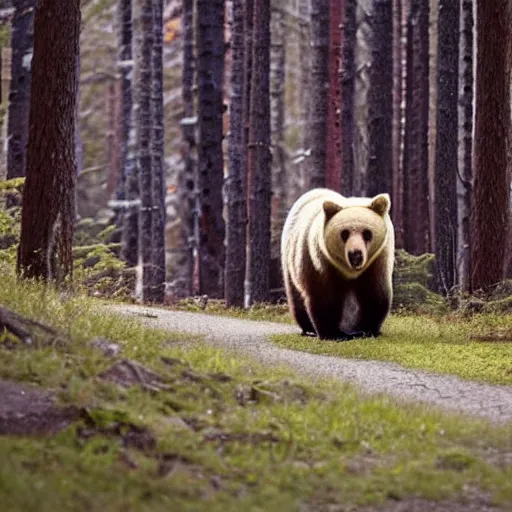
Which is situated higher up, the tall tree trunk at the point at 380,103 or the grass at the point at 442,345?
the tall tree trunk at the point at 380,103

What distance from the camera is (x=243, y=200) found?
20.5 metres

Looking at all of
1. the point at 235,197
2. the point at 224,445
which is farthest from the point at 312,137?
the point at 224,445

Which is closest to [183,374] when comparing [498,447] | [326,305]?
[498,447]

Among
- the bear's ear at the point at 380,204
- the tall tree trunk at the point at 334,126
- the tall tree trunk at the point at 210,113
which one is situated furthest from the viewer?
the tall tree trunk at the point at 334,126

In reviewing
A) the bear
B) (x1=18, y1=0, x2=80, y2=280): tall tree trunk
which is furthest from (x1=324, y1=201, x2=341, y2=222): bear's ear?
(x1=18, y1=0, x2=80, y2=280): tall tree trunk

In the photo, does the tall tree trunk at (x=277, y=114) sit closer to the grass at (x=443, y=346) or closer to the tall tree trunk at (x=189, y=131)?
the tall tree trunk at (x=189, y=131)

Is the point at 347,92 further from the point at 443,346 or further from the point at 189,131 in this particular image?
the point at 443,346

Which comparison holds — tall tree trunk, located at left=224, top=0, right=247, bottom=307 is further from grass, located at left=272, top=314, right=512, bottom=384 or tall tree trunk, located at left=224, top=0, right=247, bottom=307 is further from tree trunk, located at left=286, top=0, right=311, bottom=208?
tree trunk, located at left=286, top=0, right=311, bottom=208

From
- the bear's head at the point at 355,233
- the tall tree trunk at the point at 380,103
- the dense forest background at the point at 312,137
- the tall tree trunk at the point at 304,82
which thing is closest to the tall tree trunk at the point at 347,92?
the dense forest background at the point at 312,137

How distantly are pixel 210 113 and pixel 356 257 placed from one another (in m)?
9.53

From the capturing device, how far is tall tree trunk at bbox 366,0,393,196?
21.0 metres

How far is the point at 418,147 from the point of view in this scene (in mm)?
24984

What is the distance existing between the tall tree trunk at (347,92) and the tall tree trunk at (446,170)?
10.2ft

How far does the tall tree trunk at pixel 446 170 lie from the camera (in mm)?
19891
